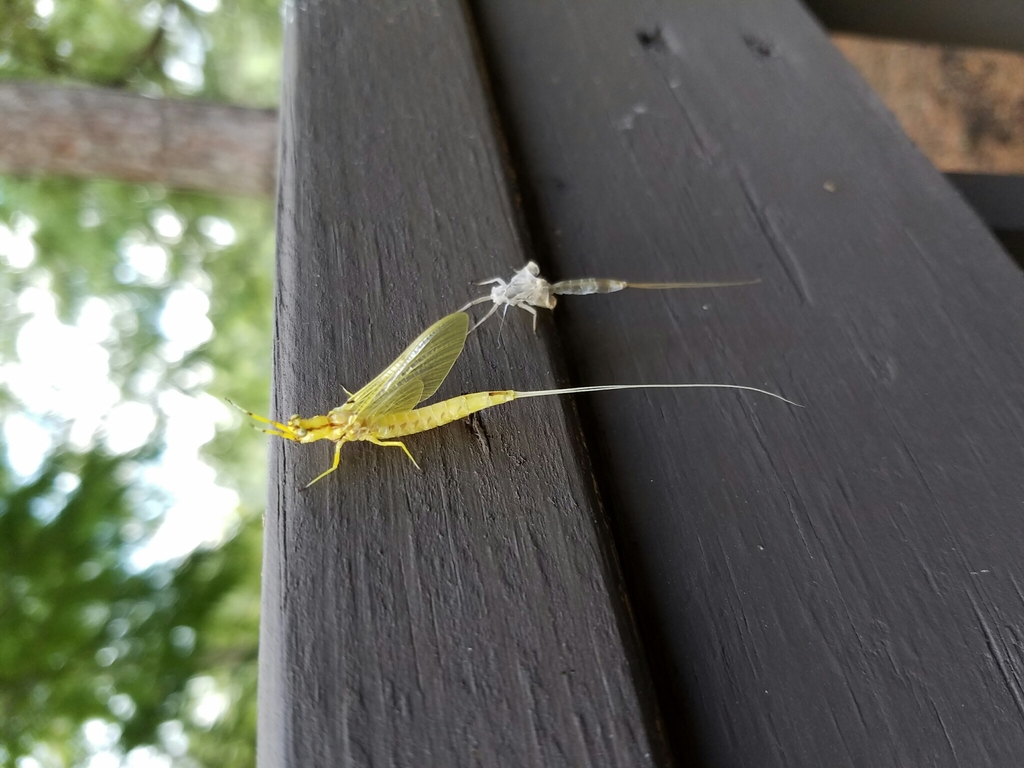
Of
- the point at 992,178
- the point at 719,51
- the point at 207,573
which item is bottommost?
the point at 207,573

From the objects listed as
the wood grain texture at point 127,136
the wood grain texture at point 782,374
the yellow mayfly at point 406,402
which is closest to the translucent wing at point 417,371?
the yellow mayfly at point 406,402

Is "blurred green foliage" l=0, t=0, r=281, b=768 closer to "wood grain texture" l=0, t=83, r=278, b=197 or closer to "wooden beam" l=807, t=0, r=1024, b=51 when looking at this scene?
"wood grain texture" l=0, t=83, r=278, b=197

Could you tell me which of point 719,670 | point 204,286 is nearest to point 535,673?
point 719,670

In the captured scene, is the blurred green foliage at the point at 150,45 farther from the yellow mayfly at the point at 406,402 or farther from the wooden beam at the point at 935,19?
the yellow mayfly at the point at 406,402

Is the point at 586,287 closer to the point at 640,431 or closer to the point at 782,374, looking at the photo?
the point at 640,431

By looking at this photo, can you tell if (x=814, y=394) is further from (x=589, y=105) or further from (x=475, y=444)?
(x=589, y=105)

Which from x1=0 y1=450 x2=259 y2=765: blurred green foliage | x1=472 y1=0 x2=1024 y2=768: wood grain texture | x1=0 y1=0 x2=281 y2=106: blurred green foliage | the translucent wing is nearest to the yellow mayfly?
the translucent wing

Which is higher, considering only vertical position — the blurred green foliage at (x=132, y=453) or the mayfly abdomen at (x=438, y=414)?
the mayfly abdomen at (x=438, y=414)
